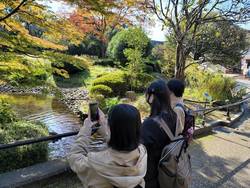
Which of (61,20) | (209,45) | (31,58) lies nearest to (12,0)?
(61,20)

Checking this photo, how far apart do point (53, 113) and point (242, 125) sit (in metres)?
6.09

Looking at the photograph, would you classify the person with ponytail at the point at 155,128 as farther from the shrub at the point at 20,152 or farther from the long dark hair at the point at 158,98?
the shrub at the point at 20,152

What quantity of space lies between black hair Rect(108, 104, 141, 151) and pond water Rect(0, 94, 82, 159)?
4.37 meters

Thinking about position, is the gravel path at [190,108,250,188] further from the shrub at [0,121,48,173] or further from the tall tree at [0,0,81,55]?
the tall tree at [0,0,81,55]

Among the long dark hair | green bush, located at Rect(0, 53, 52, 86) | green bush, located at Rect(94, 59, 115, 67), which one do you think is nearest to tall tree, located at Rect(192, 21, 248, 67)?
green bush, located at Rect(94, 59, 115, 67)

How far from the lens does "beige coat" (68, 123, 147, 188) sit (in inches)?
60.2

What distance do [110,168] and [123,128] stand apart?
230 millimetres

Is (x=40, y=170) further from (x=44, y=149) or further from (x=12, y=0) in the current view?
(x=12, y=0)

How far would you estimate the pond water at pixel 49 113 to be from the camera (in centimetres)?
768

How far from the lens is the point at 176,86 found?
106 inches

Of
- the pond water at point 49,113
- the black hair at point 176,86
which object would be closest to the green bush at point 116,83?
the pond water at point 49,113

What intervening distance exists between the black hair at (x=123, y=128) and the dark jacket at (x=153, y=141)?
0.50 m

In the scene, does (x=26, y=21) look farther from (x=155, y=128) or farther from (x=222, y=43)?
(x=222, y=43)

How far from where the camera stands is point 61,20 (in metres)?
4.11
